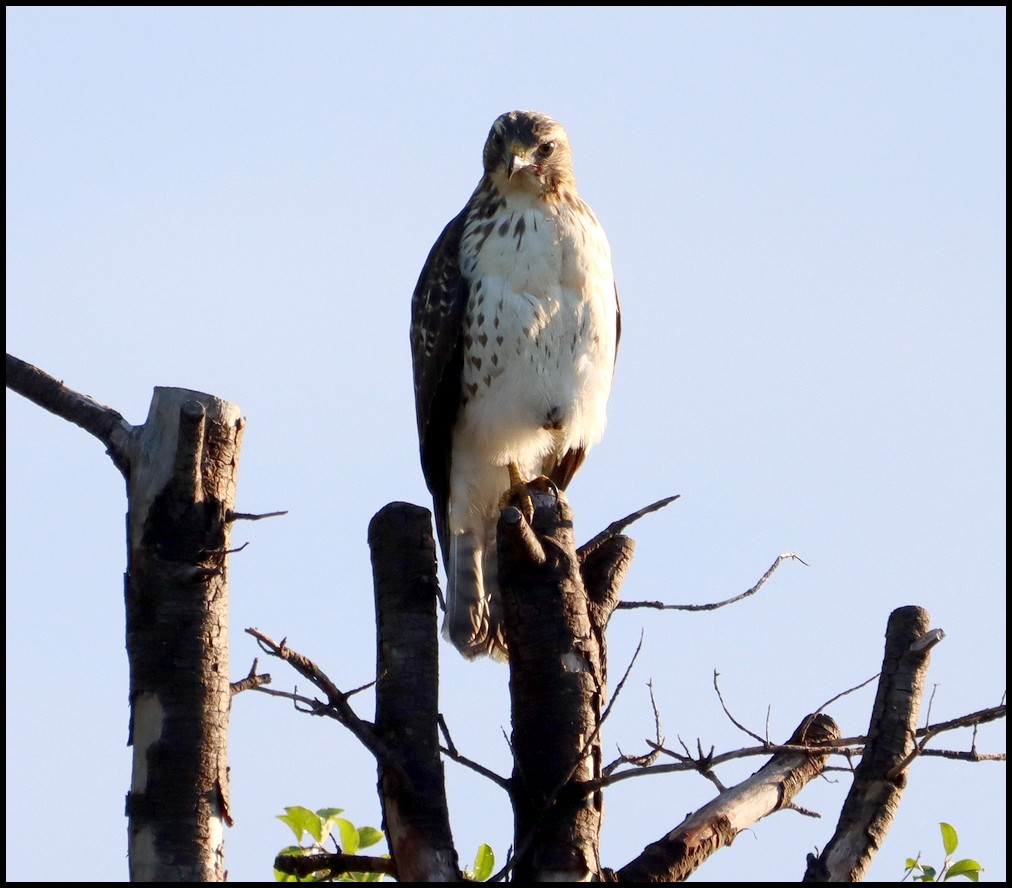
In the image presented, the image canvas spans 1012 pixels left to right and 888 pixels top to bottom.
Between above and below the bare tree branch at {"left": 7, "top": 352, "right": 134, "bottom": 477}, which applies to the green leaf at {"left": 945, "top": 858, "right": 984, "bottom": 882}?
below

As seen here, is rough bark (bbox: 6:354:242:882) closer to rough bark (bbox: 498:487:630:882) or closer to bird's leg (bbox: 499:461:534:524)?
rough bark (bbox: 498:487:630:882)

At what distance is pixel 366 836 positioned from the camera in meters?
4.12

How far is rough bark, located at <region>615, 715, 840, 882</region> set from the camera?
12.8 ft

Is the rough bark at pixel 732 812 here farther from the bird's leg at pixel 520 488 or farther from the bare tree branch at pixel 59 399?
the bare tree branch at pixel 59 399

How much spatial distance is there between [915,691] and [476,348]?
267cm

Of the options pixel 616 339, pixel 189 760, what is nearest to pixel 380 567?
pixel 189 760

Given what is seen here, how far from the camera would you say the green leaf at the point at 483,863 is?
13.3ft

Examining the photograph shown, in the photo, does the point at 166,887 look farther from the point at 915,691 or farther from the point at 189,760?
the point at 915,691

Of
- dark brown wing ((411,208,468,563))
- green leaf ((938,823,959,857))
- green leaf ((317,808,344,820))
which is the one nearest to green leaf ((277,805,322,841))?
green leaf ((317,808,344,820))

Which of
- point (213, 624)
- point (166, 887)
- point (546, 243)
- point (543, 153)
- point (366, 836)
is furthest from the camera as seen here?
point (543, 153)

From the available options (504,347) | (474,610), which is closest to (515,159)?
(504,347)

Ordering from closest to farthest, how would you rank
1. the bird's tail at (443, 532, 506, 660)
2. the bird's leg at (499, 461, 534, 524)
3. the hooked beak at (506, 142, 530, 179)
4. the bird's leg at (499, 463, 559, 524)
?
the bird's leg at (499, 461, 534, 524)
the bird's leg at (499, 463, 559, 524)
the bird's tail at (443, 532, 506, 660)
the hooked beak at (506, 142, 530, 179)

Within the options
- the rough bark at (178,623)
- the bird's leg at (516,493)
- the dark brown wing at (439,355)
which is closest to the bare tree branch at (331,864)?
the rough bark at (178,623)

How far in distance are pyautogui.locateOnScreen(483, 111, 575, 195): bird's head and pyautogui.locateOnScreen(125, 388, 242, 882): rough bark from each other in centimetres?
267
